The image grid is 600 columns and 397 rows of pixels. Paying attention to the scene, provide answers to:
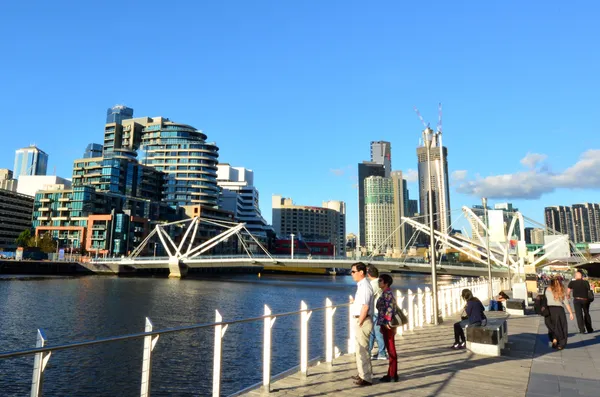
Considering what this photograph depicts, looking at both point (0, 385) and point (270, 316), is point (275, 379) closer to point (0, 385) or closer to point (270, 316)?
point (270, 316)

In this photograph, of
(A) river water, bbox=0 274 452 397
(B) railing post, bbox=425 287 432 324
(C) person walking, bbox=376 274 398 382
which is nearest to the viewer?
(C) person walking, bbox=376 274 398 382

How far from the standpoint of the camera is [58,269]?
91938mm

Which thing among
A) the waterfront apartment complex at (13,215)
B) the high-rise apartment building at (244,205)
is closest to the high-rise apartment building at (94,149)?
the waterfront apartment complex at (13,215)

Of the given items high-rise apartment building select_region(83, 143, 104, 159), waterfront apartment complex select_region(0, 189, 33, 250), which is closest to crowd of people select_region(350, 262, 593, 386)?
waterfront apartment complex select_region(0, 189, 33, 250)

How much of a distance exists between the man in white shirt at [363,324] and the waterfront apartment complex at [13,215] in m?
163

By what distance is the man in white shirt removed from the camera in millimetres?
7457

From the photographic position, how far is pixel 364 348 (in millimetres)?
7570

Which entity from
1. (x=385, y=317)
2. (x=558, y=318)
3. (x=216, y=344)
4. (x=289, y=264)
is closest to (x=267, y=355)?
(x=216, y=344)

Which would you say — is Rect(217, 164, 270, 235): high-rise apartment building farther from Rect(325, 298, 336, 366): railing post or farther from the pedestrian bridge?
Rect(325, 298, 336, 366): railing post

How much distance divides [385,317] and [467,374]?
6.72 feet

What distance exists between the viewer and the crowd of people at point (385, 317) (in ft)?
24.7

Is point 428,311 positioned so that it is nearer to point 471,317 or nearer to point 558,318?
point 558,318

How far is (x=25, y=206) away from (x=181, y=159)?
5826 centimetres

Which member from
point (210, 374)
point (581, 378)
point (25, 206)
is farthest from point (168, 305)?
point (25, 206)
